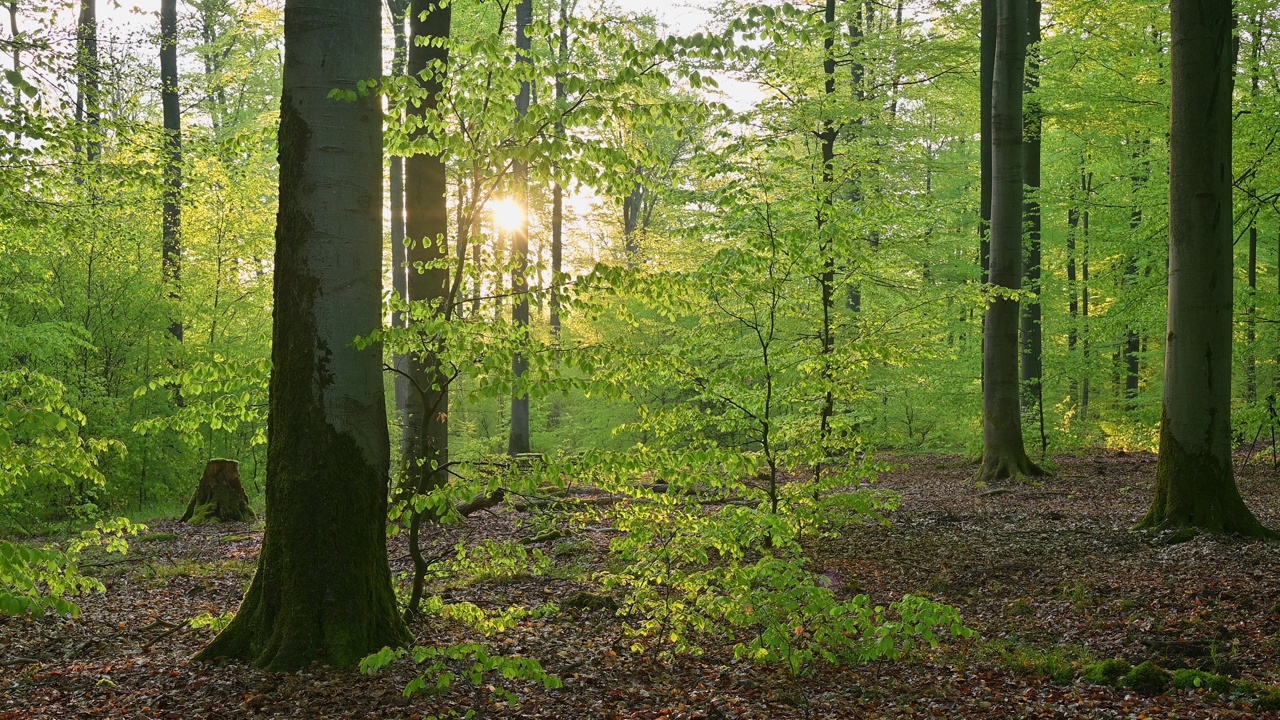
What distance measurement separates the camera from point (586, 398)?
24.0 ft

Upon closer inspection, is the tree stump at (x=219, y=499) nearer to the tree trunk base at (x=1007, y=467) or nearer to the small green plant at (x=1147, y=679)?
the tree trunk base at (x=1007, y=467)

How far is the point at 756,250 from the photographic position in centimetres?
623

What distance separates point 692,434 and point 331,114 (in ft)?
11.0

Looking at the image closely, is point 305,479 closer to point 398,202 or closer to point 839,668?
point 839,668

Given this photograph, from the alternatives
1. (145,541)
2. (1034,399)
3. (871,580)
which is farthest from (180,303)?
(1034,399)

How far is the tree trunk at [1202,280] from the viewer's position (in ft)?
22.1

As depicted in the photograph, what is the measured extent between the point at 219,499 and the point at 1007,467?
1010 centimetres

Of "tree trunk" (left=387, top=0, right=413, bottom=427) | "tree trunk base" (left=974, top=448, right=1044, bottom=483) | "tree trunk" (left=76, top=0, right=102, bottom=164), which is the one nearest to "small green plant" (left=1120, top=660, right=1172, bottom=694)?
"tree trunk base" (left=974, top=448, right=1044, bottom=483)

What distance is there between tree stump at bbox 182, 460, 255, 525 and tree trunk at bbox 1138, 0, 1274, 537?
33.0 feet

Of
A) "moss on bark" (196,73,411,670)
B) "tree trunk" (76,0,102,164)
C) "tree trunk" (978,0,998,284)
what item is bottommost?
"moss on bark" (196,73,411,670)

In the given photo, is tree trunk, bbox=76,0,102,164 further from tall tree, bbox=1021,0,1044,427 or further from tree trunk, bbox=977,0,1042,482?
tall tree, bbox=1021,0,1044,427

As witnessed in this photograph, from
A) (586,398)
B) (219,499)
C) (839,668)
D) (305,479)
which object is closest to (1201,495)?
(839,668)

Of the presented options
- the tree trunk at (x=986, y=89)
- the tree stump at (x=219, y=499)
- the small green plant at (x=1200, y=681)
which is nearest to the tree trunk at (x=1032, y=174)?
the tree trunk at (x=986, y=89)

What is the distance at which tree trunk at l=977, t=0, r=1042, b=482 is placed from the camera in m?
→ 10.4
